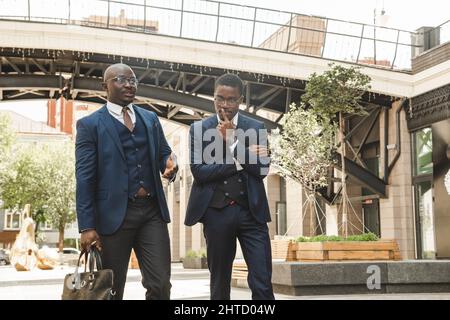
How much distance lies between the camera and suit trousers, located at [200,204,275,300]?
4.43 metres

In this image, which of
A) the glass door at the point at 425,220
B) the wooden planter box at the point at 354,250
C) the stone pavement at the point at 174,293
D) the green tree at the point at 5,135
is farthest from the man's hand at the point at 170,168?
the green tree at the point at 5,135

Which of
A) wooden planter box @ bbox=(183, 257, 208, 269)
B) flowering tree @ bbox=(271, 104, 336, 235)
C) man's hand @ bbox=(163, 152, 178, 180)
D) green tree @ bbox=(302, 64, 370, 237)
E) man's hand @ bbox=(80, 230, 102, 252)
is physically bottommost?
wooden planter box @ bbox=(183, 257, 208, 269)

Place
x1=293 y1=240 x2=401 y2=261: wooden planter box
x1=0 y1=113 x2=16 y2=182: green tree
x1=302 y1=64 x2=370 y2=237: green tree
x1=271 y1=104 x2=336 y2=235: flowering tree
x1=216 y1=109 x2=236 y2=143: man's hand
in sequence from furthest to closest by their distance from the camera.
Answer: x1=0 y1=113 x2=16 y2=182: green tree, x1=271 y1=104 x2=336 y2=235: flowering tree, x1=302 y1=64 x2=370 y2=237: green tree, x1=293 y1=240 x2=401 y2=261: wooden planter box, x1=216 y1=109 x2=236 y2=143: man's hand

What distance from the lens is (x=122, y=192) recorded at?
4270mm

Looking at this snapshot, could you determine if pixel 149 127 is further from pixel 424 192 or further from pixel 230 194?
pixel 424 192

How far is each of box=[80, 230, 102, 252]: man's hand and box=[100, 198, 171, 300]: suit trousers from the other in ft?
0.64

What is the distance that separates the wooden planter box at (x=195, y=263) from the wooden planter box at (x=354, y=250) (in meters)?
17.4

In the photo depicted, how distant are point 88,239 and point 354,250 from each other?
302 inches

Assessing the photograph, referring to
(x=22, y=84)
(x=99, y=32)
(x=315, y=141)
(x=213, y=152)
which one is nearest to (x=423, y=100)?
(x=315, y=141)

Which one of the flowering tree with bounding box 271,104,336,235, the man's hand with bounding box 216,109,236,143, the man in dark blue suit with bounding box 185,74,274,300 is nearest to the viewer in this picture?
the man in dark blue suit with bounding box 185,74,274,300

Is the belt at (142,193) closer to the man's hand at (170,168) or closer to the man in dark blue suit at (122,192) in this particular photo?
the man in dark blue suit at (122,192)

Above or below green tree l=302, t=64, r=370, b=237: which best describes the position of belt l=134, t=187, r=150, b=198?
below

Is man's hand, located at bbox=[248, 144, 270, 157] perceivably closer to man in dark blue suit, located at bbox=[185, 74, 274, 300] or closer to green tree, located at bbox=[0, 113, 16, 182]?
man in dark blue suit, located at bbox=[185, 74, 274, 300]

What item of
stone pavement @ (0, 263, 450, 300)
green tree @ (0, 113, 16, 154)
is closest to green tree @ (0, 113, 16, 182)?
green tree @ (0, 113, 16, 154)
